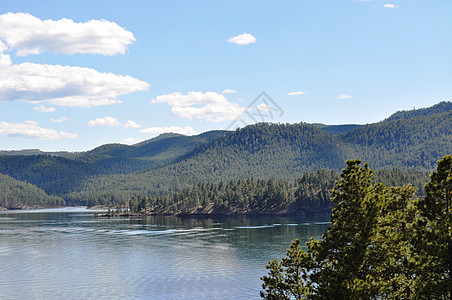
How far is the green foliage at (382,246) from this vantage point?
36.9 metres

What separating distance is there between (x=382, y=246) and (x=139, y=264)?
90034mm

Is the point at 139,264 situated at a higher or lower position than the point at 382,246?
lower

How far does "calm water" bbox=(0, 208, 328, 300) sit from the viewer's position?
88.3 m

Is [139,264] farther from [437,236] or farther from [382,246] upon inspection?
[437,236]

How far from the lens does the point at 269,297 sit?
43.7 meters

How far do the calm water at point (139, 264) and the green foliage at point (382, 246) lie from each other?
4380 centimetres

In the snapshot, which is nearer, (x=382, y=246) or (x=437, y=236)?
(x=437, y=236)

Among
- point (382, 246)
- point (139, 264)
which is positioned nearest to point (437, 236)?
point (382, 246)

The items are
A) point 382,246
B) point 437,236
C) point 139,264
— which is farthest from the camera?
point 139,264

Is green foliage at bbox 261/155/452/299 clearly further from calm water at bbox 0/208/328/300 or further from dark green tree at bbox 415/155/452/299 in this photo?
calm water at bbox 0/208/328/300

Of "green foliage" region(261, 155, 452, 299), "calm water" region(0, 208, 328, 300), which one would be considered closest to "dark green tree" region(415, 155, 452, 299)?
"green foliage" region(261, 155, 452, 299)

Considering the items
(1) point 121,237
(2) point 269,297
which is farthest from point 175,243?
(2) point 269,297

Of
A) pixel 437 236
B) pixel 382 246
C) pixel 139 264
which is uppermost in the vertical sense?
pixel 437 236

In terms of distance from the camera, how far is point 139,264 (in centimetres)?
11988
